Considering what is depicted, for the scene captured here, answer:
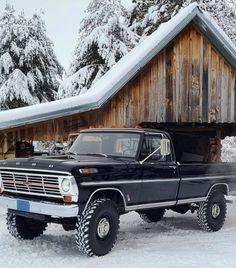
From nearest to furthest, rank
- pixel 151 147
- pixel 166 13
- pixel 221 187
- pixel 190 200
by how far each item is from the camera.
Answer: pixel 151 147
pixel 190 200
pixel 221 187
pixel 166 13

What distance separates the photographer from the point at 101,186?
748cm

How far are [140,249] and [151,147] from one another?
1.95m

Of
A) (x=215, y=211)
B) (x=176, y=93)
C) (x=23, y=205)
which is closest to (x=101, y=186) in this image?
(x=23, y=205)

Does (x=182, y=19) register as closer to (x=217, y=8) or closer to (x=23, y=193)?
(x=23, y=193)

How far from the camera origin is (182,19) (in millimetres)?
13375

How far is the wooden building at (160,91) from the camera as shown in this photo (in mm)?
11930

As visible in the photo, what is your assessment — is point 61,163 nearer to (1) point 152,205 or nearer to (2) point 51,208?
(2) point 51,208

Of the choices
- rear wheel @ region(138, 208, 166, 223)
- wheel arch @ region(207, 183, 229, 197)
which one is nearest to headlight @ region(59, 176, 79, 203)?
wheel arch @ region(207, 183, 229, 197)

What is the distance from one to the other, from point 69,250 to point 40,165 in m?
1.68

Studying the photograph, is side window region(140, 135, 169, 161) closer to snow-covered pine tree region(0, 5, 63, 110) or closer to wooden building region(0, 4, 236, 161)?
wooden building region(0, 4, 236, 161)

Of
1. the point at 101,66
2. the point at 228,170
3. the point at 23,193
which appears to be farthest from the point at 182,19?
the point at 101,66

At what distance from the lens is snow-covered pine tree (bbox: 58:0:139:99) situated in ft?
82.5

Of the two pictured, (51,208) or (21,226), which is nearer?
(51,208)

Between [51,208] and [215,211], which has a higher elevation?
[51,208]
